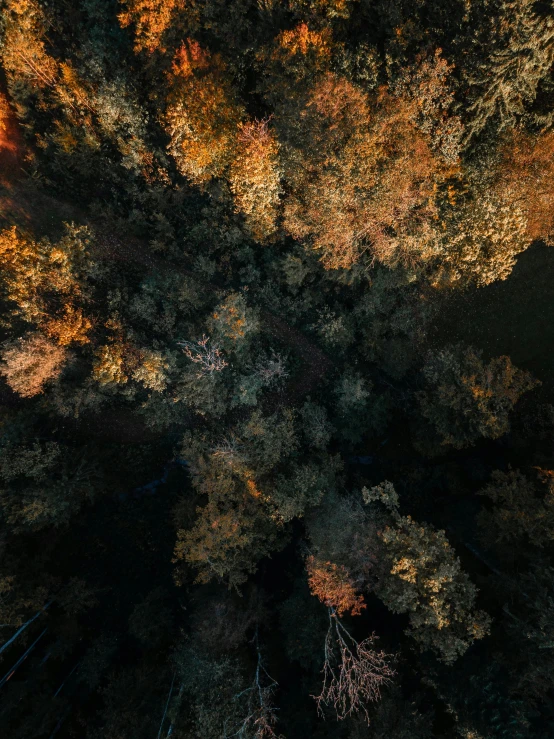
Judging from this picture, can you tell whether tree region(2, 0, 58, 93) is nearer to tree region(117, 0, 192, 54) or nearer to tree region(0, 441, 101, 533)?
tree region(117, 0, 192, 54)

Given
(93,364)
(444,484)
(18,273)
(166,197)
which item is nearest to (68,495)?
(93,364)

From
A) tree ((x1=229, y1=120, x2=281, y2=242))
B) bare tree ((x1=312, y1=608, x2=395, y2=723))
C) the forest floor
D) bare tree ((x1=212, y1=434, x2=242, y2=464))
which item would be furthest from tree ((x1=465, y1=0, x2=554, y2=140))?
bare tree ((x1=312, y1=608, x2=395, y2=723))

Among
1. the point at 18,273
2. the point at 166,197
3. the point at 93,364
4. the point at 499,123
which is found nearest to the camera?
the point at 499,123

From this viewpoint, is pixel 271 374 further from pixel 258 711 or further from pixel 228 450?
pixel 258 711

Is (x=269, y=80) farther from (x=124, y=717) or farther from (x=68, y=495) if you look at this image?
(x=124, y=717)

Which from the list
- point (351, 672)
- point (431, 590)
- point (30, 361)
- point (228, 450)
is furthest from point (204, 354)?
point (351, 672)

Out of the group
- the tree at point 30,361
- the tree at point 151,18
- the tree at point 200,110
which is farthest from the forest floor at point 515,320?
the tree at point 30,361

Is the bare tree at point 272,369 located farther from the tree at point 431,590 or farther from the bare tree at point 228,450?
the tree at point 431,590
